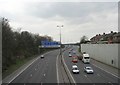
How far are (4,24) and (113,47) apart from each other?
22.4 meters

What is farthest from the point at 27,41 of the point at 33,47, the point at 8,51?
the point at 8,51

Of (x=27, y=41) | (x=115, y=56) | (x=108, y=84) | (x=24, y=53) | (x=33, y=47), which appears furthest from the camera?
(x=33, y=47)

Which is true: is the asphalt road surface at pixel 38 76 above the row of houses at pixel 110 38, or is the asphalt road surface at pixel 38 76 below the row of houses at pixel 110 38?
below

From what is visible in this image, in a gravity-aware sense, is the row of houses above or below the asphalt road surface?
above

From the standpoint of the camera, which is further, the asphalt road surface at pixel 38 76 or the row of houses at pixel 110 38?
the row of houses at pixel 110 38

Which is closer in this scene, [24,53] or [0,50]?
[0,50]

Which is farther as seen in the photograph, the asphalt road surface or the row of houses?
the row of houses

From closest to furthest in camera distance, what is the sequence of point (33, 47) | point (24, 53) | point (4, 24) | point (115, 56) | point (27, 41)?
1. point (4, 24)
2. point (115, 56)
3. point (24, 53)
4. point (27, 41)
5. point (33, 47)

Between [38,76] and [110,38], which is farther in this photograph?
[110,38]

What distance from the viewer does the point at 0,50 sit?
42531mm

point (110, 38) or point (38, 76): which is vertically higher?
point (110, 38)

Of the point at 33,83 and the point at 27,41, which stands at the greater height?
the point at 27,41

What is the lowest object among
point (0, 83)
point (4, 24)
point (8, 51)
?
point (0, 83)

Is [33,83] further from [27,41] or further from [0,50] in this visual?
[27,41]
